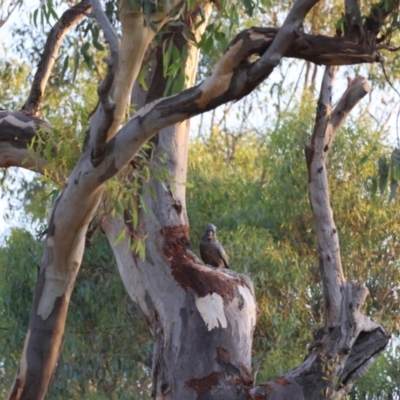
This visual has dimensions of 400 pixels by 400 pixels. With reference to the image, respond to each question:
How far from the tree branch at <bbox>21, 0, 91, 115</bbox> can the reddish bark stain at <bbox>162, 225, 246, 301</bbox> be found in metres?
1.02

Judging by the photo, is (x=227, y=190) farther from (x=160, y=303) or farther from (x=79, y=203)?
(x=79, y=203)

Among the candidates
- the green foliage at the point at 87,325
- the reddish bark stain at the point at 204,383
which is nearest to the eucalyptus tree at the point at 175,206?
the reddish bark stain at the point at 204,383

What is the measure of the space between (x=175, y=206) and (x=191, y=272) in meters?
0.35

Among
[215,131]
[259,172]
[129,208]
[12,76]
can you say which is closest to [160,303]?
[129,208]

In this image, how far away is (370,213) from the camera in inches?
285

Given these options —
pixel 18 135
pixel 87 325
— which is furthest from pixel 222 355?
pixel 87 325

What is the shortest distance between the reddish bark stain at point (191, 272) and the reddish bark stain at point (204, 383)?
360mm

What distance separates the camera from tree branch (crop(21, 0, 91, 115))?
4836mm

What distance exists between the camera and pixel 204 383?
13.4ft

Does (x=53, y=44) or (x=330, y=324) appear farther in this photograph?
(x=53, y=44)

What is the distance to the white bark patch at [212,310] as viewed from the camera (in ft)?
13.7

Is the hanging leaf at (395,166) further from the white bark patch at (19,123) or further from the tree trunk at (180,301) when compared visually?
the white bark patch at (19,123)

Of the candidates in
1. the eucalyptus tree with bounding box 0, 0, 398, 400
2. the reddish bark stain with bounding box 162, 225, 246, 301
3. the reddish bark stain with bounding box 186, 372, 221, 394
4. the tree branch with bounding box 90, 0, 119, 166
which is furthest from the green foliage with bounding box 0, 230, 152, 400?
the tree branch with bounding box 90, 0, 119, 166

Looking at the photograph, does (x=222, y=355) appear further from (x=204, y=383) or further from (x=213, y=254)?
(x=213, y=254)
